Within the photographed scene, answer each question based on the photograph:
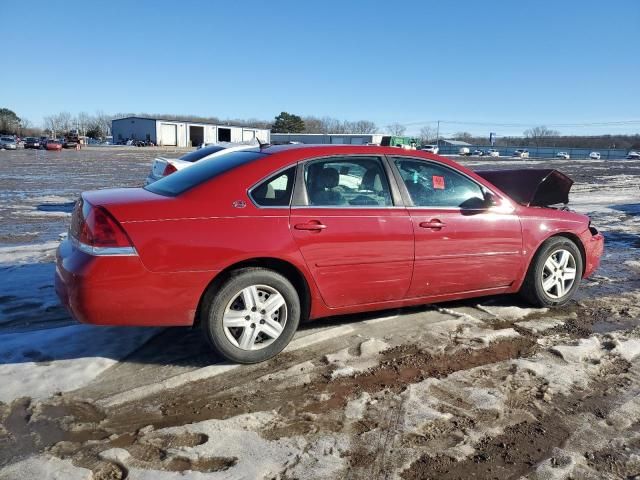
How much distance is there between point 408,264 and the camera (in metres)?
4.34

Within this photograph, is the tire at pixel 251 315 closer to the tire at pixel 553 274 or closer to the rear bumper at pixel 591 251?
the tire at pixel 553 274

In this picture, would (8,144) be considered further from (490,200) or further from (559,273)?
(559,273)

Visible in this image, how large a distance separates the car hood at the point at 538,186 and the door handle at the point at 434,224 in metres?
1.73

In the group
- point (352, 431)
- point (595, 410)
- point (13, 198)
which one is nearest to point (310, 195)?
point (352, 431)

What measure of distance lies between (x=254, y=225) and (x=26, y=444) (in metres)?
1.88

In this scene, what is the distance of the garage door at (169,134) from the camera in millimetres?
91500

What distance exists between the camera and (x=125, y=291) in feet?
11.5

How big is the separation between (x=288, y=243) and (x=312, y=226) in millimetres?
234

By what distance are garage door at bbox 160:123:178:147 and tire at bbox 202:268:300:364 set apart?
92861 millimetres

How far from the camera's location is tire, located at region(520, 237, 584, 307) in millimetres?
5121

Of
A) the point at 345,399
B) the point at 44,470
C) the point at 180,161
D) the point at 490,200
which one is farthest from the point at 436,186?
the point at 180,161

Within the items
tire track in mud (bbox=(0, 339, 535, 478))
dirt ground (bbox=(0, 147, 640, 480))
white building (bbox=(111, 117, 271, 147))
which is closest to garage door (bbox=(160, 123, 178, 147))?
white building (bbox=(111, 117, 271, 147))

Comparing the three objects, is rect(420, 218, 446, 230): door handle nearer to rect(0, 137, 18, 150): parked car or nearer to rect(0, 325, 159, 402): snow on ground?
rect(0, 325, 159, 402): snow on ground

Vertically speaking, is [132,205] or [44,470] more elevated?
[132,205]
